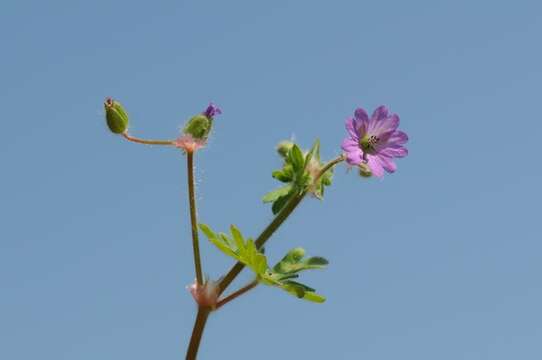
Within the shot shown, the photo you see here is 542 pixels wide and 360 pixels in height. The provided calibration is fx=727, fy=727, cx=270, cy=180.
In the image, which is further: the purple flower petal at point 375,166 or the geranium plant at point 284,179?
the purple flower petal at point 375,166

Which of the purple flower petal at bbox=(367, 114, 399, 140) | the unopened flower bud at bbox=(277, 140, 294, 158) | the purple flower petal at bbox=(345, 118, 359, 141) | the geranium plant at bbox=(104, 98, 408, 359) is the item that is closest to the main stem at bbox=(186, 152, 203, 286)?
the geranium plant at bbox=(104, 98, 408, 359)

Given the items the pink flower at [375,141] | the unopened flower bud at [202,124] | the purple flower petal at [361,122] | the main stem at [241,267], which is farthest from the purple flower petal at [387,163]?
the unopened flower bud at [202,124]

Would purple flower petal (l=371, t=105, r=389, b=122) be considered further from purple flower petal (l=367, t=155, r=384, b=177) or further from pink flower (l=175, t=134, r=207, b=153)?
pink flower (l=175, t=134, r=207, b=153)

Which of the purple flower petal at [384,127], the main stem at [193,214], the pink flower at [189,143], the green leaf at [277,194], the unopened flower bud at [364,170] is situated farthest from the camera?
the purple flower petal at [384,127]

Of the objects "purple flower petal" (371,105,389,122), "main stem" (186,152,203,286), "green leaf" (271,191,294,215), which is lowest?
"main stem" (186,152,203,286)

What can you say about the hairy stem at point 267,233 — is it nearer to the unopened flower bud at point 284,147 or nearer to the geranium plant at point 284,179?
the geranium plant at point 284,179

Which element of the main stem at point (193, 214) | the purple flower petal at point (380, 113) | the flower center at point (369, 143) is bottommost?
the main stem at point (193, 214)

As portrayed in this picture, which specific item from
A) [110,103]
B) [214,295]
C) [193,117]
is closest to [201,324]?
[214,295]
